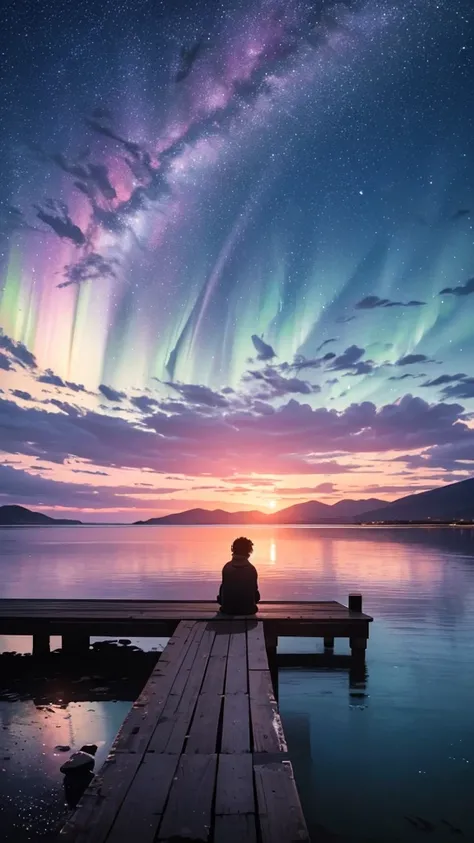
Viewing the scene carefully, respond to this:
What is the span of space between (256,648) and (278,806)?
5.99 m

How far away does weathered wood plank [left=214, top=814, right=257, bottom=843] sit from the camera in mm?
4387

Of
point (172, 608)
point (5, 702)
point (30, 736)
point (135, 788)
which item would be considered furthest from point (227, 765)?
point (172, 608)

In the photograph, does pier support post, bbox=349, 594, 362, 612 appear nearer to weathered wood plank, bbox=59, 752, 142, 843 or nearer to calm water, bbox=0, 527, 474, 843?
calm water, bbox=0, 527, 474, 843

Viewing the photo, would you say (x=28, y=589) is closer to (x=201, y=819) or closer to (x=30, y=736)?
(x=30, y=736)

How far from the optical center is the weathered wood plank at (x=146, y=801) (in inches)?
175

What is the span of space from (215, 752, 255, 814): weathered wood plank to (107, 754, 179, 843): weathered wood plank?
45 cm

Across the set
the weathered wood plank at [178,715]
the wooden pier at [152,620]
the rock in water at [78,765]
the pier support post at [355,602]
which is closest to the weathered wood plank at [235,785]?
the weathered wood plank at [178,715]

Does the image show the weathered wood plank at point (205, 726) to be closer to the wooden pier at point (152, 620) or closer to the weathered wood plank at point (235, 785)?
the weathered wood plank at point (235, 785)

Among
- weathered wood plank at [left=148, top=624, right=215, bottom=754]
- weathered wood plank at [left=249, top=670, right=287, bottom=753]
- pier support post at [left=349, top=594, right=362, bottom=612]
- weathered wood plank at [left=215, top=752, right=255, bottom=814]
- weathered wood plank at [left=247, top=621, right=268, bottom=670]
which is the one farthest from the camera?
pier support post at [left=349, top=594, right=362, bottom=612]

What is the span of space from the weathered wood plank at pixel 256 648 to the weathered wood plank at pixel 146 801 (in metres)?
3.80

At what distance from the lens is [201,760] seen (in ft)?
19.0

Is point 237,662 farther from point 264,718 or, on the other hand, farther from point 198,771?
point 198,771

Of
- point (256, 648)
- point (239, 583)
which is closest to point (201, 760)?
point (256, 648)

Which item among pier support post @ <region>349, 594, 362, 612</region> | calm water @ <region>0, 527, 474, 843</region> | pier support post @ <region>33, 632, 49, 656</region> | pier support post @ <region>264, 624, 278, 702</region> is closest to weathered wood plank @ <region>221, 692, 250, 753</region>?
calm water @ <region>0, 527, 474, 843</region>
